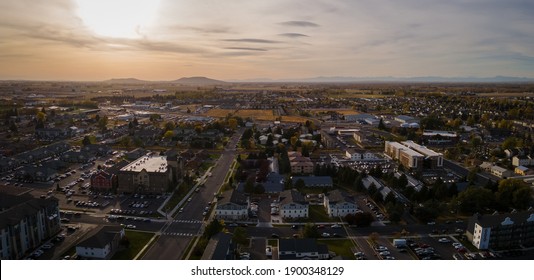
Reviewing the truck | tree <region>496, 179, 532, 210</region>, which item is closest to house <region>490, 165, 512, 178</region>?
tree <region>496, 179, 532, 210</region>

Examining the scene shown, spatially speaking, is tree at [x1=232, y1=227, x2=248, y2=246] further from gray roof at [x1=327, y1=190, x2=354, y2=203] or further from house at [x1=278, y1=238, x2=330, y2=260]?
gray roof at [x1=327, y1=190, x2=354, y2=203]

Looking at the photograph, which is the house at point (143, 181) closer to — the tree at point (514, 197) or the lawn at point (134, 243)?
the lawn at point (134, 243)

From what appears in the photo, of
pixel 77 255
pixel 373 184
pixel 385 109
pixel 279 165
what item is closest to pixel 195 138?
pixel 279 165

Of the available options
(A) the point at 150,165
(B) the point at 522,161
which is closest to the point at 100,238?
(A) the point at 150,165

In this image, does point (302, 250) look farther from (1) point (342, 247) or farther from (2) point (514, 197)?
(2) point (514, 197)

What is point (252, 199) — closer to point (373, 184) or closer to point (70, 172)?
point (373, 184)

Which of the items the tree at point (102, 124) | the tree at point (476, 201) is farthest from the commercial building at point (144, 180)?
the tree at point (102, 124)

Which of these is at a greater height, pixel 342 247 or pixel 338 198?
pixel 338 198
